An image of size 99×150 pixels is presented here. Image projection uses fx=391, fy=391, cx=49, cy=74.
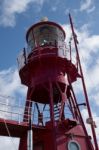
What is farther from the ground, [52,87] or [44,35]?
[44,35]

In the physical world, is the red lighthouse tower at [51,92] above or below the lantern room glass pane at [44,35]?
below

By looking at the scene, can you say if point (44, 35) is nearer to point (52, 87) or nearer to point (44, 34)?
point (44, 34)

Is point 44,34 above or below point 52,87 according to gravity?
above

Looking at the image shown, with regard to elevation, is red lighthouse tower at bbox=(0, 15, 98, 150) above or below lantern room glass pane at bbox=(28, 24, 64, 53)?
below

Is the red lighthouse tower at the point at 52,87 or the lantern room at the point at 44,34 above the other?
the lantern room at the point at 44,34

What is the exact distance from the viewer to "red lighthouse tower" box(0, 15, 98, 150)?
19.0 metres

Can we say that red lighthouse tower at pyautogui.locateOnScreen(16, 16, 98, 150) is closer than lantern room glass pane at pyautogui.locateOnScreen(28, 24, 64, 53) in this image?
Yes

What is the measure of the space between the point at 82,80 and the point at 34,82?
2.59 metres

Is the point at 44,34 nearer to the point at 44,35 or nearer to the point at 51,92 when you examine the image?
the point at 44,35

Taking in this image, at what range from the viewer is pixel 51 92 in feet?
65.9

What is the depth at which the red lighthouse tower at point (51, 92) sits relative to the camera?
18984mm

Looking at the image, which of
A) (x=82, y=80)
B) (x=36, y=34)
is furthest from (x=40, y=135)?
(x=36, y=34)

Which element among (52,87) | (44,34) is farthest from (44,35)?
(52,87)

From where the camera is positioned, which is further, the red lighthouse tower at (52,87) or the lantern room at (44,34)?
the lantern room at (44,34)
